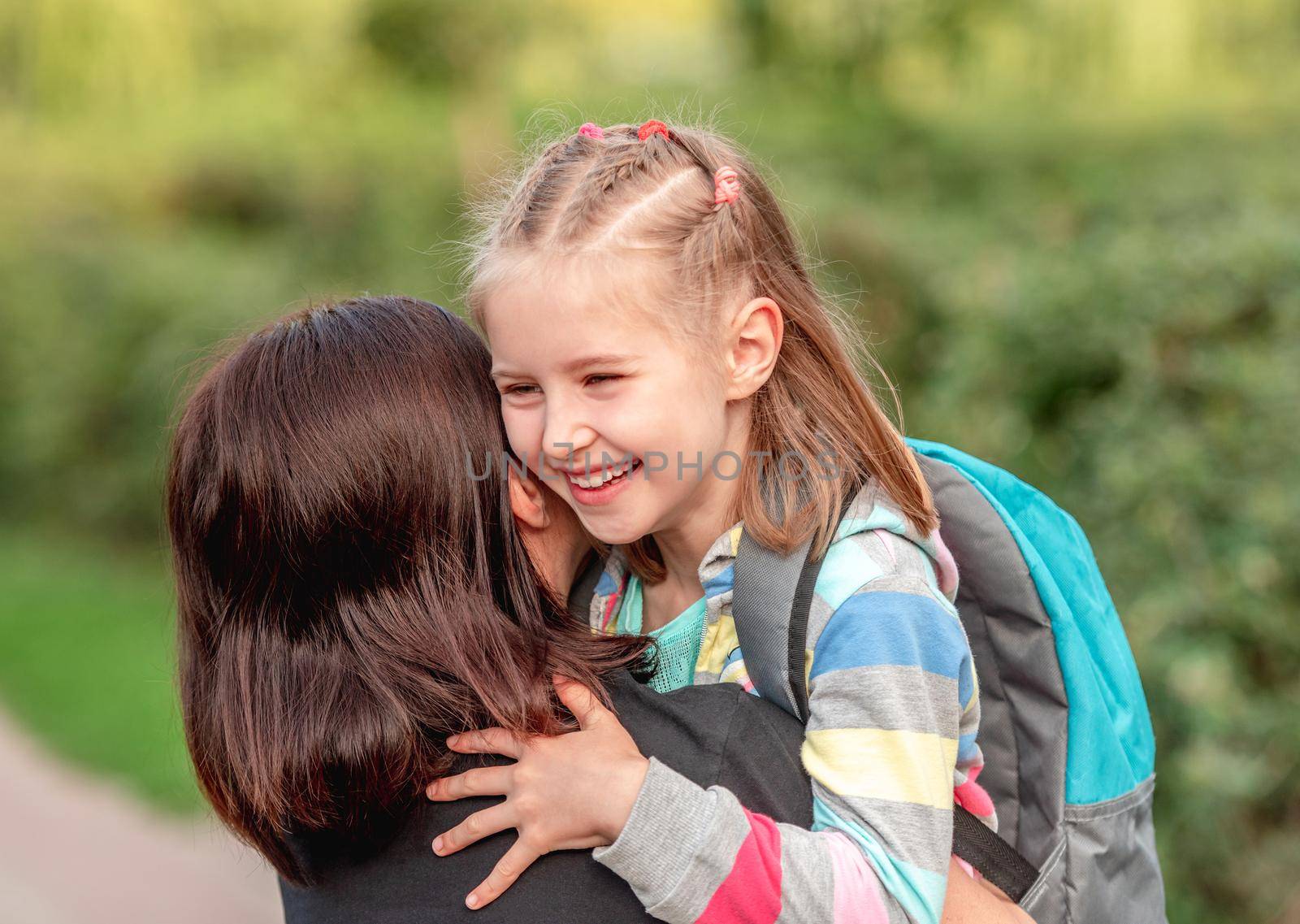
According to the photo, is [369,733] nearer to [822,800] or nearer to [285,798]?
[285,798]

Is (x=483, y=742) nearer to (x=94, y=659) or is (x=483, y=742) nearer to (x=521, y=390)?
(x=521, y=390)

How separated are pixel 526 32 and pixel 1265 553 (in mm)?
5793

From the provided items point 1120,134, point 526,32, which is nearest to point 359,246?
point 526,32

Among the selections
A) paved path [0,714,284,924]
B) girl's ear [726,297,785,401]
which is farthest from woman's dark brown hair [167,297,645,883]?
paved path [0,714,284,924]

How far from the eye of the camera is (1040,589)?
172 centimetres

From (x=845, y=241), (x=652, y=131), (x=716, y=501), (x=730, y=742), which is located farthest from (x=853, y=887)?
(x=845, y=241)

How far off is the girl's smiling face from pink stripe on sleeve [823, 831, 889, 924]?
530mm

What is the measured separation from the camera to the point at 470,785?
60.9 inches

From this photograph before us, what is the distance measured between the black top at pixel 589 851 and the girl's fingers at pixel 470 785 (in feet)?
0.05

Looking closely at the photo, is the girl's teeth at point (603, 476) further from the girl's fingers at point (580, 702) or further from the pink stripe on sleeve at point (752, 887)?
the pink stripe on sleeve at point (752, 887)

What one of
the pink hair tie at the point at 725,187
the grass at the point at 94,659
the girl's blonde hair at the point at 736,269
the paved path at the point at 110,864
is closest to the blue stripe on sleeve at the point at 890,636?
the girl's blonde hair at the point at 736,269

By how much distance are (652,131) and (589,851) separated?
105cm

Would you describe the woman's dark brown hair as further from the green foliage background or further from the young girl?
the green foliage background

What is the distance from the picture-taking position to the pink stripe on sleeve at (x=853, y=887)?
1425mm
